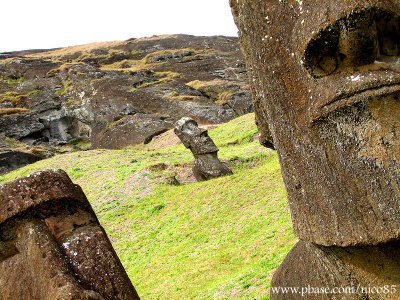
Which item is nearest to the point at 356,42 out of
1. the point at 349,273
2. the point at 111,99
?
the point at 349,273

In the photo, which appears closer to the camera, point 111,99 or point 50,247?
point 50,247

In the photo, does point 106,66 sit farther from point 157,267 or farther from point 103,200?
point 157,267

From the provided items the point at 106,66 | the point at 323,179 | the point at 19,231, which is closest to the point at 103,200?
the point at 19,231

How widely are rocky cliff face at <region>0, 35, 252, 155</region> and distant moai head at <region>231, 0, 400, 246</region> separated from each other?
82.0 feet

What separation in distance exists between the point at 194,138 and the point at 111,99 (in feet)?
65.8

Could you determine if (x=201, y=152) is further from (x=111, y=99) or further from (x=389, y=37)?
(x=111, y=99)

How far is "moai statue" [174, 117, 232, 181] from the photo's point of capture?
572 inches

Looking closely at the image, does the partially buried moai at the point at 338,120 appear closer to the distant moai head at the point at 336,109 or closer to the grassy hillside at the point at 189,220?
the distant moai head at the point at 336,109

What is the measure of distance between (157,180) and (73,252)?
1216 cm

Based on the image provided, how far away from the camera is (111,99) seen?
A: 111 ft

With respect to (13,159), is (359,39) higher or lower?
higher

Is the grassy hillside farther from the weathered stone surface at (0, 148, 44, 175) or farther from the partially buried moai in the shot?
the weathered stone surface at (0, 148, 44, 175)

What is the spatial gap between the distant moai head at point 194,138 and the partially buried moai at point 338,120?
1152cm

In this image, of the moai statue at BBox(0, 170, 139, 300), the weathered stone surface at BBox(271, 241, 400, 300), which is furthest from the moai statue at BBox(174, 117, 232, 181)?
the moai statue at BBox(0, 170, 139, 300)
